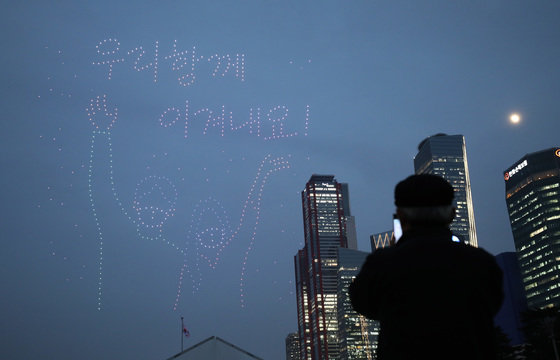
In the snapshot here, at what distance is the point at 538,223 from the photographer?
14888 centimetres

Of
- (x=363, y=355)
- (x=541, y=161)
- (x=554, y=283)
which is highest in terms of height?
(x=541, y=161)

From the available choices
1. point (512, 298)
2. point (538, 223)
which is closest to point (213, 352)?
point (538, 223)

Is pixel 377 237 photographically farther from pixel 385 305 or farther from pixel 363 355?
pixel 385 305

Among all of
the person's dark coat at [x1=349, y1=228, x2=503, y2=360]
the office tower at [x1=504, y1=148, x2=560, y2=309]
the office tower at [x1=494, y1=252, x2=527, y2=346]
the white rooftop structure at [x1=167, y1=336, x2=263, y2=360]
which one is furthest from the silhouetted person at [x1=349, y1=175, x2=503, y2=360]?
the office tower at [x1=494, y1=252, x2=527, y2=346]

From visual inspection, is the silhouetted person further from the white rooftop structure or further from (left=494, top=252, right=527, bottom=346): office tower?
(left=494, top=252, right=527, bottom=346): office tower

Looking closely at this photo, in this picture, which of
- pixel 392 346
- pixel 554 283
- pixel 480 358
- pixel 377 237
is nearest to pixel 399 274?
pixel 392 346

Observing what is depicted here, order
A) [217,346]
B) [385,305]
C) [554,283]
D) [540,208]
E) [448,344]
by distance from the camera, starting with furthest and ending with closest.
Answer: [540,208] → [554,283] → [217,346] → [385,305] → [448,344]

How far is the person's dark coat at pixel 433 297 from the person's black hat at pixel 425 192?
20 cm

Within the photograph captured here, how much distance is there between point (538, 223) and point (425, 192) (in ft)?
534

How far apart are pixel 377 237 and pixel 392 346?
186m

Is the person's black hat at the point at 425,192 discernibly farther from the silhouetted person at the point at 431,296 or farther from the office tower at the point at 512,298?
the office tower at the point at 512,298

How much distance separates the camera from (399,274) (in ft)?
8.39

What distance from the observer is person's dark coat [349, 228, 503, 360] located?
2.48m

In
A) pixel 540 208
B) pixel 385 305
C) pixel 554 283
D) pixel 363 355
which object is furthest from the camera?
pixel 363 355
